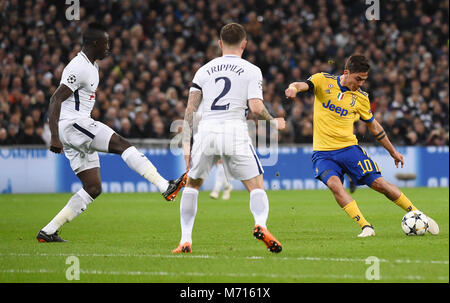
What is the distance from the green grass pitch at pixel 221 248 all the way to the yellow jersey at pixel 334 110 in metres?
1.14

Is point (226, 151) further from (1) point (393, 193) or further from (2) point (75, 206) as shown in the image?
(1) point (393, 193)

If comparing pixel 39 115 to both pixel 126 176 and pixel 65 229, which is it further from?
pixel 65 229

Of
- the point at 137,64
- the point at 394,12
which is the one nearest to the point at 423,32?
the point at 394,12

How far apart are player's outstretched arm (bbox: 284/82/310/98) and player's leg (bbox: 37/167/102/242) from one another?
2.47 metres

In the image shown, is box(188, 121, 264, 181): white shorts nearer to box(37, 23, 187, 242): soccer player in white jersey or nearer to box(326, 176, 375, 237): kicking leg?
box(37, 23, 187, 242): soccer player in white jersey

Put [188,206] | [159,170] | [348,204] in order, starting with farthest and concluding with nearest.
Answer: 1. [159,170]
2. [348,204]
3. [188,206]

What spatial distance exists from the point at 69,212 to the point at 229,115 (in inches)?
104

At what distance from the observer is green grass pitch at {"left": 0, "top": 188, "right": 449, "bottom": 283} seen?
6.59 m

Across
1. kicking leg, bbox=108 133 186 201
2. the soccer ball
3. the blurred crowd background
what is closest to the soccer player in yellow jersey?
the soccer ball

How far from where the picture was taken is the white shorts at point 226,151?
24.8 feet

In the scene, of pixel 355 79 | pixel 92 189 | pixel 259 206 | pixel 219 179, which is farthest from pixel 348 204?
pixel 219 179

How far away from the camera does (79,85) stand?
9.13 m

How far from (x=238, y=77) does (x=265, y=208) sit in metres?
1.23

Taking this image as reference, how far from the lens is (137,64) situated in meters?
22.1
